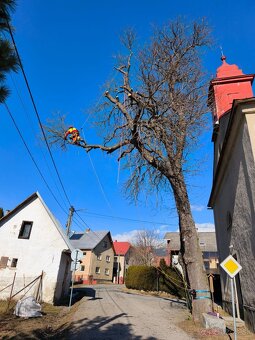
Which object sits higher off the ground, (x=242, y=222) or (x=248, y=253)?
(x=242, y=222)

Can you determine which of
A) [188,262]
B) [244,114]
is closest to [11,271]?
[188,262]

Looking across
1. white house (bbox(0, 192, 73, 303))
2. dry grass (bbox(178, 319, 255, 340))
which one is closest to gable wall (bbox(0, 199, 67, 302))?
white house (bbox(0, 192, 73, 303))

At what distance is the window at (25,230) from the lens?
17203 millimetres

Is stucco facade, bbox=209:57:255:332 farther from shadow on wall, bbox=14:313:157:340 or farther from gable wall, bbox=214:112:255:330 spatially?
shadow on wall, bbox=14:313:157:340

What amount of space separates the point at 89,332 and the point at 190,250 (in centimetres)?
444

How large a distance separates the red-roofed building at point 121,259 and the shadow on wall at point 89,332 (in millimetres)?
42183

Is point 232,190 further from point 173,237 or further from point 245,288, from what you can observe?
point 173,237

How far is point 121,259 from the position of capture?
57.1 meters

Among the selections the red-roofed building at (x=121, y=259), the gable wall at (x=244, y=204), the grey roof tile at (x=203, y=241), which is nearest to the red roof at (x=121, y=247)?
the red-roofed building at (x=121, y=259)

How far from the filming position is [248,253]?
8.79 metres

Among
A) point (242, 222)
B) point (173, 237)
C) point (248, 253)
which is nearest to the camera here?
point (248, 253)

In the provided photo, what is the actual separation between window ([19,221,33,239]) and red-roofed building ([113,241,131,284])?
3509cm

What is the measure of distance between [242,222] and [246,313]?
122 inches

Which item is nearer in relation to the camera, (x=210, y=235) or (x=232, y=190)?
(x=232, y=190)
